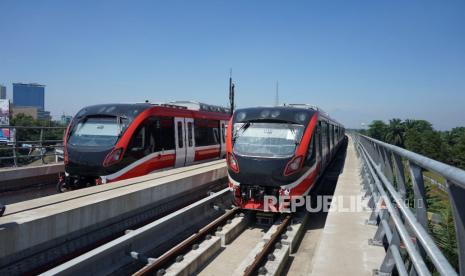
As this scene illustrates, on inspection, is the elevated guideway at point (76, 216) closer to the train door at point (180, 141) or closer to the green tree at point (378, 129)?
the train door at point (180, 141)

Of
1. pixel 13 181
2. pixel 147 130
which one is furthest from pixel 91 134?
pixel 13 181

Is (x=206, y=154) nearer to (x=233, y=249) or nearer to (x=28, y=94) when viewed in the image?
(x=233, y=249)

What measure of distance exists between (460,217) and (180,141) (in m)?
12.3

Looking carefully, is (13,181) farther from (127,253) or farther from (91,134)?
(127,253)

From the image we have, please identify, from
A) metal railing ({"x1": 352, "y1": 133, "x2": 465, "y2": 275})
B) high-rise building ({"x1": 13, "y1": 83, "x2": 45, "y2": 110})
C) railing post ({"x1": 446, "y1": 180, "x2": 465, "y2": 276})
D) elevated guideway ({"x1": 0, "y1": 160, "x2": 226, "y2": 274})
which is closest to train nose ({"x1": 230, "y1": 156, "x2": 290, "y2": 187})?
elevated guideway ({"x1": 0, "y1": 160, "x2": 226, "y2": 274})

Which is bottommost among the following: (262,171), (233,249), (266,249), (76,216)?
(233,249)

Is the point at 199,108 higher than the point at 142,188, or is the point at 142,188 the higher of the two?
the point at 199,108

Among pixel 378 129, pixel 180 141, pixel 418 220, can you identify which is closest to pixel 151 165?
pixel 180 141

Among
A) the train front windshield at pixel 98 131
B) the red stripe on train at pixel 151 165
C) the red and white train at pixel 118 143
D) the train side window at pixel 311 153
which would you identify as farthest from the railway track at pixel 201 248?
the train front windshield at pixel 98 131

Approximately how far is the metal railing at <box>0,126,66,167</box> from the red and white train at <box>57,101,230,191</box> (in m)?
1.77

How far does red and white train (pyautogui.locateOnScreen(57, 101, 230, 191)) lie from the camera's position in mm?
10422

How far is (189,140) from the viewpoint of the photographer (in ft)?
47.6

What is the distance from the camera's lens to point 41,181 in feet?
41.5

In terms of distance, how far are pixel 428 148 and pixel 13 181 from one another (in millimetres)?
97326
